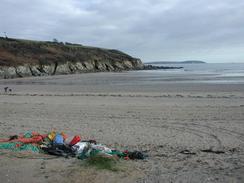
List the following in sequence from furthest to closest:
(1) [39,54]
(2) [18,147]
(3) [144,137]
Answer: (1) [39,54] < (3) [144,137] < (2) [18,147]

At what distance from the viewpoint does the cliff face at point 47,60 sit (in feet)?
169

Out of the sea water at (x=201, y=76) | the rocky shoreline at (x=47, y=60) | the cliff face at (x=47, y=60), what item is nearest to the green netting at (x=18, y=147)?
the sea water at (x=201, y=76)

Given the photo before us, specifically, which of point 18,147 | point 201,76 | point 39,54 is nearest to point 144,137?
point 18,147

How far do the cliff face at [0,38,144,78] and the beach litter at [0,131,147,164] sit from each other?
4197 centimetres

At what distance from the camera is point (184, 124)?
948 centimetres

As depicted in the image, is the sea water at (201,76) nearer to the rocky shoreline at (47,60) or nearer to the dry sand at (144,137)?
the rocky shoreline at (47,60)

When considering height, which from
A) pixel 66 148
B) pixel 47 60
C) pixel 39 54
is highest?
pixel 39 54

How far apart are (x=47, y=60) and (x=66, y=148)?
5578 centimetres

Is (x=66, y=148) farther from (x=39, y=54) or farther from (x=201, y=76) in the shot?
(x=39, y=54)

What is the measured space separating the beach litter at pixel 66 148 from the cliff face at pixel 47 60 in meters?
42.0

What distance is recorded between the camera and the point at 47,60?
59938mm

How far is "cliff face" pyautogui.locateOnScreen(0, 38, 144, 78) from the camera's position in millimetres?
51594

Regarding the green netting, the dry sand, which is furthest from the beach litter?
the dry sand

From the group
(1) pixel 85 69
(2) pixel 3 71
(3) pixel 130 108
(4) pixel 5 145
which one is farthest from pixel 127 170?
(1) pixel 85 69
